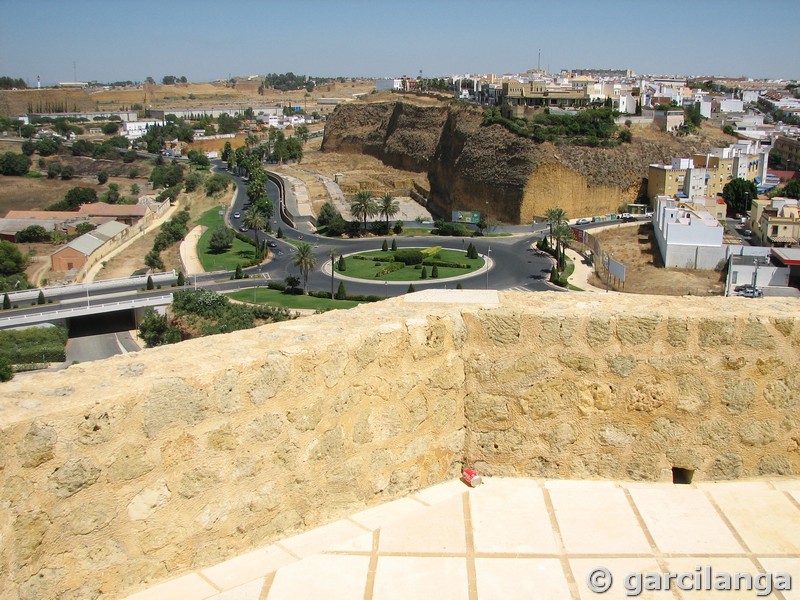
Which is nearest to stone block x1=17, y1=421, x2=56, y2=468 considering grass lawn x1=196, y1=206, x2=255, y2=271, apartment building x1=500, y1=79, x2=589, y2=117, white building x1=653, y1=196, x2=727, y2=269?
white building x1=653, y1=196, x2=727, y2=269

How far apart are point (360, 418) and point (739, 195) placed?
44424 millimetres

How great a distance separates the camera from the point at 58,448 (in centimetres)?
230

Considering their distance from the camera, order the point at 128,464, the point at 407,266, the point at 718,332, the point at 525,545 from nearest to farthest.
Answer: the point at 128,464, the point at 525,545, the point at 718,332, the point at 407,266

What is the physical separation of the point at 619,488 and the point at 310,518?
51.0 inches

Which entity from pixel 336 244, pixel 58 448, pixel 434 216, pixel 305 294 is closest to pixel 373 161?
pixel 434 216

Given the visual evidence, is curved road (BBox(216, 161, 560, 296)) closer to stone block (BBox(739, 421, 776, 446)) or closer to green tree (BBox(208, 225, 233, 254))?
green tree (BBox(208, 225, 233, 254))

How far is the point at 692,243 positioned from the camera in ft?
107

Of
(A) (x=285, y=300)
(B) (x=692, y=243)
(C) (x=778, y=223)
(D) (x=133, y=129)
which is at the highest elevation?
(D) (x=133, y=129)

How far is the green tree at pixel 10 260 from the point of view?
3875 cm

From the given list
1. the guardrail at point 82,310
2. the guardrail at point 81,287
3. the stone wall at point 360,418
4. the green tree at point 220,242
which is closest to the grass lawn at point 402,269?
the green tree at point 220,242

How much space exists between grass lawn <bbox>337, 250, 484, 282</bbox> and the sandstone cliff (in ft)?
36.3

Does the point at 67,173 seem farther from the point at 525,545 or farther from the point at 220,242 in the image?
the point at 525,545

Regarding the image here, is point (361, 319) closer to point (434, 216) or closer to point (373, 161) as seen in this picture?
point (434, 216)

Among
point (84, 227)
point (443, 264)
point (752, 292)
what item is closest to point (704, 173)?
point (752, 292)
